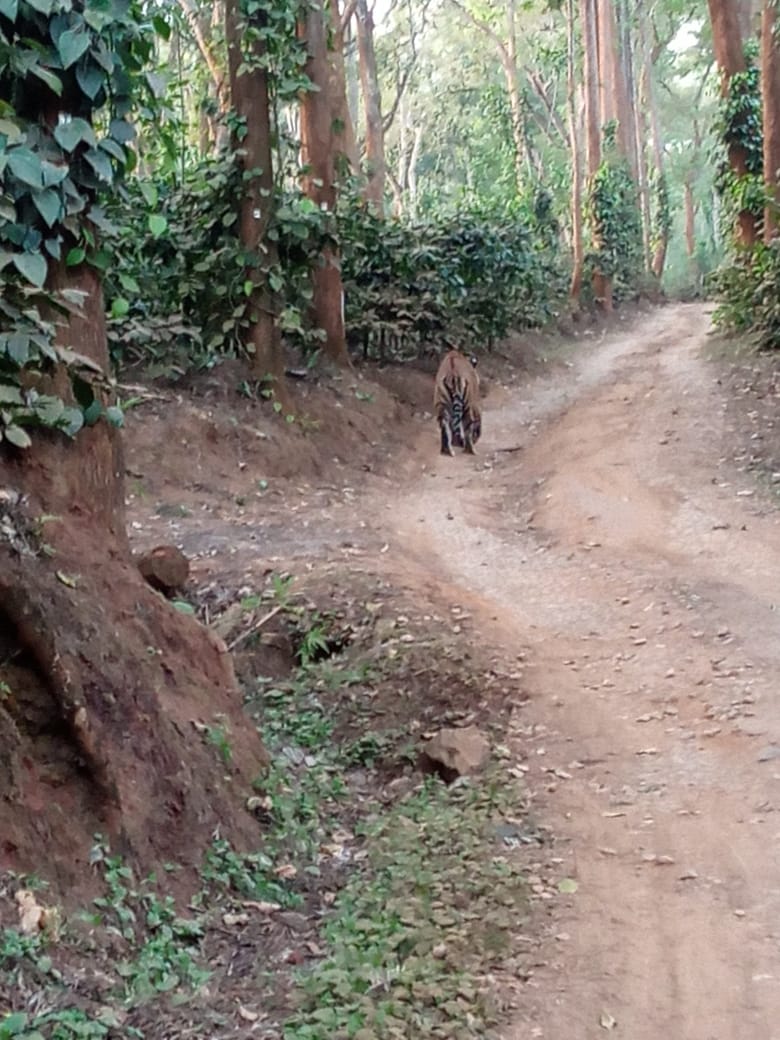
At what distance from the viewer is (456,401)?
14.1 m

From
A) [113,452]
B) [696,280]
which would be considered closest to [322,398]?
[113,452]

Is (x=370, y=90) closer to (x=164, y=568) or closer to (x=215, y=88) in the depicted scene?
(x=215, y=88)

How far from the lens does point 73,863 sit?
12.6 feet

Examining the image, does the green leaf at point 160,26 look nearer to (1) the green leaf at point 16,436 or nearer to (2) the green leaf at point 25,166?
(2) the green leaf at point 25,166

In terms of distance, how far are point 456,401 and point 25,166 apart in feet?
33.5

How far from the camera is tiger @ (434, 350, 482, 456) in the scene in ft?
45.8

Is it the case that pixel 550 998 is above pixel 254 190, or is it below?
below

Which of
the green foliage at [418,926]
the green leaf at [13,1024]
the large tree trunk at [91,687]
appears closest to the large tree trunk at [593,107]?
the green foliage at [418,926]

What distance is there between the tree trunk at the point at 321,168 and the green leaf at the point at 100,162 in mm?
8973

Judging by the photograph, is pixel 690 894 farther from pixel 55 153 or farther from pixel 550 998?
pixel 55 153

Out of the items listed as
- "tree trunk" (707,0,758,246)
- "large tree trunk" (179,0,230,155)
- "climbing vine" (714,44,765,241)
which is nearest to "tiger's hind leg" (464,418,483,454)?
"large tree trunk" (179,0,230,155)

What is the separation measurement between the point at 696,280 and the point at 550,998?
132 feet

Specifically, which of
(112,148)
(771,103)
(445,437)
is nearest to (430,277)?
(445,437)

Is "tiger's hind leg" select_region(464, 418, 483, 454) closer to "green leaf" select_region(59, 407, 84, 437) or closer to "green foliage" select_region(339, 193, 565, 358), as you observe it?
"green foliage" select_region(339, 193, 565, 358)
